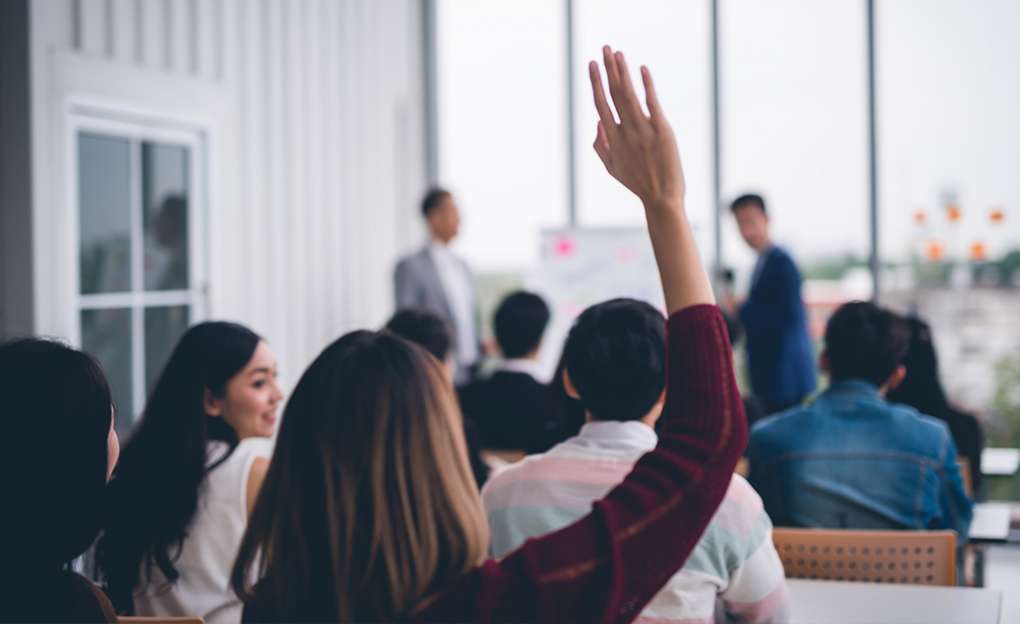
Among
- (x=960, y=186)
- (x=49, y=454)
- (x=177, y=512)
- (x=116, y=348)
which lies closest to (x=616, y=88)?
(x=49, y=454)

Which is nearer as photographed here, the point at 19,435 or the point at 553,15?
the point at 19,435

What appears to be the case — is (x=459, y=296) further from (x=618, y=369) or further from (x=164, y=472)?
(x=618, y=369)

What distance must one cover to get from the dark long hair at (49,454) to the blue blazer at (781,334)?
4.44 meters

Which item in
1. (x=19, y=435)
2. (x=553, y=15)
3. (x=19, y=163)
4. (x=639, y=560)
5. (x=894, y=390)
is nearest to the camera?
(x=639, y=560)

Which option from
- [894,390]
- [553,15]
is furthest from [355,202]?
[894,390]

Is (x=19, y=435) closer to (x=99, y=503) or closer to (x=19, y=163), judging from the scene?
(x=99, y=503)

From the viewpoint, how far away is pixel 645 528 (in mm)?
903

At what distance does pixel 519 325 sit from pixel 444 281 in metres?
2.13

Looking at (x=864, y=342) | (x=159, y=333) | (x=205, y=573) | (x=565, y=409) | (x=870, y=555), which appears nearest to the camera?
(x=205, y=573)

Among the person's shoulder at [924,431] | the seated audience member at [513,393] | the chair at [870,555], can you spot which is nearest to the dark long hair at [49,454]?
the chair at [870,555]

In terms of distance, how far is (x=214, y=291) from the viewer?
4691 millimetres

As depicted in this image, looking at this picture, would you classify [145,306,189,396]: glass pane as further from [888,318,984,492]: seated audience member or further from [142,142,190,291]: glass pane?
[888,318,984,492]: seated audience member

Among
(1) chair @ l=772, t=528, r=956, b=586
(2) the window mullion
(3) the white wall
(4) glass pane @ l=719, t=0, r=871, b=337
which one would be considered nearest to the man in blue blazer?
(4) glass pane @ l=719, t=0, r=871, b=337

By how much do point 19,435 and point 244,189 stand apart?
4.00 meters
